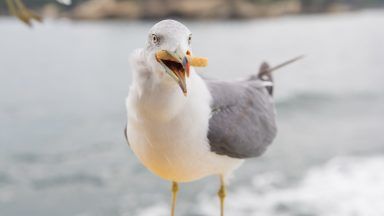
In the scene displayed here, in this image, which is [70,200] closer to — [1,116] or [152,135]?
[1,116]

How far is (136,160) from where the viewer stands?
9922mm

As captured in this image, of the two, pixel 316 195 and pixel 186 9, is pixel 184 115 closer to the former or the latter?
A: pixel 316 195

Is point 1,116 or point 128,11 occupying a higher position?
point 1,116

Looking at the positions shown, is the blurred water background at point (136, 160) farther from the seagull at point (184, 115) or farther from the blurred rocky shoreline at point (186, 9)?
the blurred rocky shoreline at point (186, 9)

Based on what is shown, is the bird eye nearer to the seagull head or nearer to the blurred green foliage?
the seagull head

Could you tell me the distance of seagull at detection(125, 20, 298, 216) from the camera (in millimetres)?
1394

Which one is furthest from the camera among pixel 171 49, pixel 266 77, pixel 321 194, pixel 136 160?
pixel 136 160

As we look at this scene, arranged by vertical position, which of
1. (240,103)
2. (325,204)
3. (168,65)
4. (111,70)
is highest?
(168,65)

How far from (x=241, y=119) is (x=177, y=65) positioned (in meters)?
0.98

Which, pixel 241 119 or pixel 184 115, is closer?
pixel 184 115

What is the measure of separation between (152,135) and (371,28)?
3610 cm

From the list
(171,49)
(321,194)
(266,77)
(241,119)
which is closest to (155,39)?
(171,49)

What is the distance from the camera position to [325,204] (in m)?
6.95

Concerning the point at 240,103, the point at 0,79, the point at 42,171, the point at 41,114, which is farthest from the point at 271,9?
the point at 240,103
